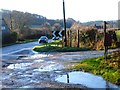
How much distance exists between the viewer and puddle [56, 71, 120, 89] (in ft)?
38.9

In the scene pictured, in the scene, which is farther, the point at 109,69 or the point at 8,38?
the point at 8,38

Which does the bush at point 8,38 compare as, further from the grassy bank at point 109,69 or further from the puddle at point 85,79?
the puddle at point 85,79

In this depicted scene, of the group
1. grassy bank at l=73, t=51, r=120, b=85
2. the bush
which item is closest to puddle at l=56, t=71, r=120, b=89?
grassy bank at l=73, t=51, r=120, b=85

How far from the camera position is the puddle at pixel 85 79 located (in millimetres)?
11842

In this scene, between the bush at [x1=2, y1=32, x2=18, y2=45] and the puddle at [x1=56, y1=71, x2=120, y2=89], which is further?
the bush at [x1=2, y1=32, x2=18, y2=45]

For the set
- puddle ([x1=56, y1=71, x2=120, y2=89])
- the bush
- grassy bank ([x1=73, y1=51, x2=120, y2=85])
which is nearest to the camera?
puddle ([x1=56, y1=71, x2=120, y2=89])

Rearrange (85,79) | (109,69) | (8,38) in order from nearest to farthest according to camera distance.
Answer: (85,79) → (109,69) → (8,38)

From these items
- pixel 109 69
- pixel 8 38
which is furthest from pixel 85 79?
pixel 8 38

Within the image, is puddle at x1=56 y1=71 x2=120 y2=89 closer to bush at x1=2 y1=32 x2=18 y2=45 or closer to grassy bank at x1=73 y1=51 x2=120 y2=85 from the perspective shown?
grassy bank at x1=73 y1=51 x2=120 y2=85

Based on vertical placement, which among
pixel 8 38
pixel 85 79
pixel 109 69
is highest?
pixel 109 69

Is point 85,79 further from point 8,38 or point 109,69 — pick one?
point 8,38

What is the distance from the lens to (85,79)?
13.4m

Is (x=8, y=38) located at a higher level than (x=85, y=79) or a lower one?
lower

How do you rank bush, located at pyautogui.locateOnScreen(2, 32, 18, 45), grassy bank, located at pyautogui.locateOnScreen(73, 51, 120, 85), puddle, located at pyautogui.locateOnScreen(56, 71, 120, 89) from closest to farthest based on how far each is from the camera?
puddle, located at pyautogui.locateOnScreen(56, 71, 120, 89), grassy bank, located at pyautogui.locateOnScreen(73, 51, 120, 85), bush, located at pyautogui.locateOnScreen(2, 32, 18, 45)
